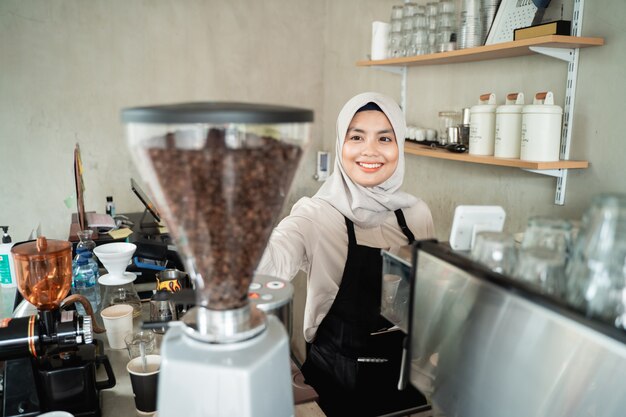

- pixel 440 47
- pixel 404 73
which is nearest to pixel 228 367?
pixel 440 47

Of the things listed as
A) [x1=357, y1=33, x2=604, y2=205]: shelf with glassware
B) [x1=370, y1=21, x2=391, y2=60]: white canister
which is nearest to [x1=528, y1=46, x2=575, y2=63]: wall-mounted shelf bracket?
[x1=357, y1=33, x2=604, y2=205]: shelf with glassware

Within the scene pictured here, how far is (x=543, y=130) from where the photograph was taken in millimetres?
1554

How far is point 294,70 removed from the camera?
3584 millimetres

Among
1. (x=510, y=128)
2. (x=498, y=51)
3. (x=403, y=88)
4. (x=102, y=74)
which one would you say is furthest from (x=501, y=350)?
(x=102, y=74)

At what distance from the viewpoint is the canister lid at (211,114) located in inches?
22.8

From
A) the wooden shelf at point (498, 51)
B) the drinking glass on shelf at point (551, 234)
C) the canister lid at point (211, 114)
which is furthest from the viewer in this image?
the wooden shelf at point (498, 51)

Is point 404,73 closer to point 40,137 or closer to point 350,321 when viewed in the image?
point 350,321

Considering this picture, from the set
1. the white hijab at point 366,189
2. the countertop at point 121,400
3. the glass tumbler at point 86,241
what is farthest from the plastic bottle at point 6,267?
the white hijab at point 366,189

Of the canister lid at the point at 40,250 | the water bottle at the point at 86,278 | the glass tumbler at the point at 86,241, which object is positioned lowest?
the water bottle at the point at 86,278

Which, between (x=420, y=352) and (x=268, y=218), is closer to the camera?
(x=268, y=218)

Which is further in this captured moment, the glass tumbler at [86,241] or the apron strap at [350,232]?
the glass tumbler at [86,241]

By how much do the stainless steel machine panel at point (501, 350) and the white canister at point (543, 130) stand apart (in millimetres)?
959

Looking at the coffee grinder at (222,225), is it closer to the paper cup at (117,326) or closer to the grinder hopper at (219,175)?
the grinder hopper at (219,175)

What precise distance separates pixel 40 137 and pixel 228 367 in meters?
2.91
